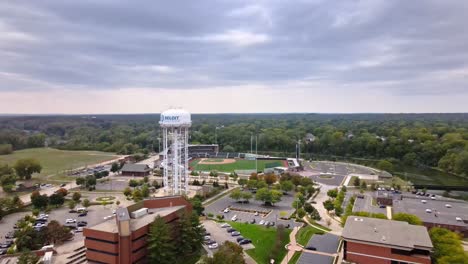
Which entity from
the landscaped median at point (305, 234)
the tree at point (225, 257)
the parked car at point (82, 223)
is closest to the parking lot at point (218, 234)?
the landscaped median at point (305, 234)

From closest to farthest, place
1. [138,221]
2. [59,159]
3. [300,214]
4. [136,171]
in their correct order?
1. [138,221]
2. [300,214]
3. [136,171]
4. [59,159]

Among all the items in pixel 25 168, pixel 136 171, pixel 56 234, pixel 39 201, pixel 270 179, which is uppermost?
pixel 25 168

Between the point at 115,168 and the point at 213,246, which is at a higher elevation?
the point at 115,168

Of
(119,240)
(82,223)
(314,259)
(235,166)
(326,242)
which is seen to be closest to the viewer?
(119,240)

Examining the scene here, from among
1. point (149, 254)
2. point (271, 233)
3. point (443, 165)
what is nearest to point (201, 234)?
point (149, 254)

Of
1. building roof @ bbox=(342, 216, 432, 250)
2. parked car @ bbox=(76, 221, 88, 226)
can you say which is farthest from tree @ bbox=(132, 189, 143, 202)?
building roof @ bbox=(342, 216, 432, 250)

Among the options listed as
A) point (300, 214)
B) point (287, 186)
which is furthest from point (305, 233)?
point (287, 186)

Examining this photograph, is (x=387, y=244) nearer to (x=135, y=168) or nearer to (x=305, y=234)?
(x=305, y=234)

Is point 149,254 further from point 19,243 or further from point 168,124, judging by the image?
point 168,124

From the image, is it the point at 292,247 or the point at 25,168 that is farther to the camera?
the point at 25,168
